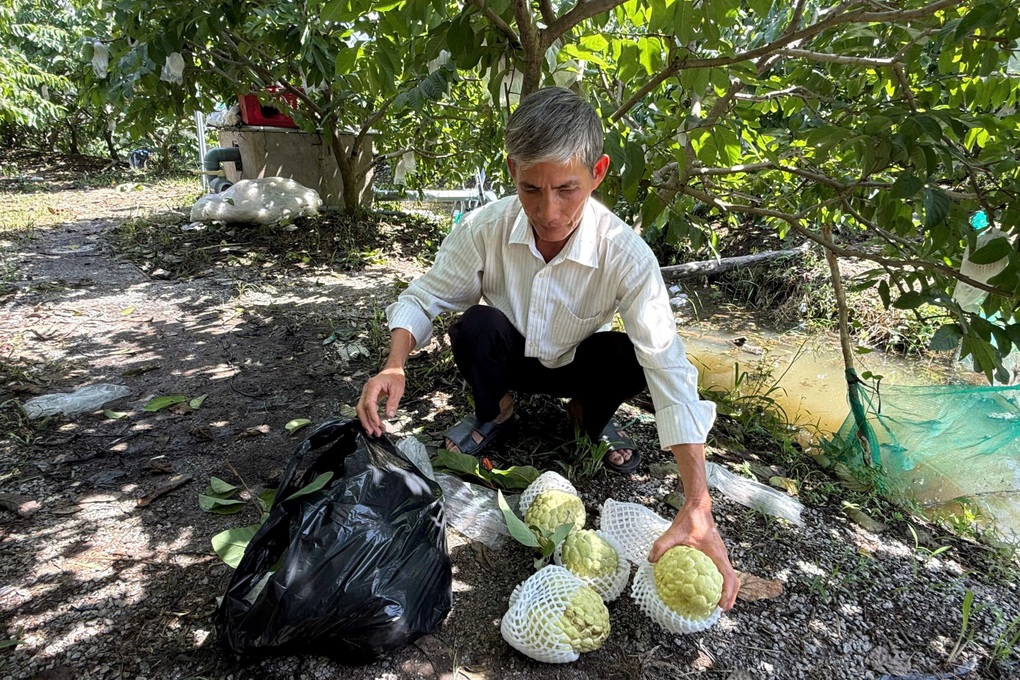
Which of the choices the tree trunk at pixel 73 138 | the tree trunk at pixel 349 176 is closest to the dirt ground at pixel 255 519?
the tree trunk at pixel 349 176

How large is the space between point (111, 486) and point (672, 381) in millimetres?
1679

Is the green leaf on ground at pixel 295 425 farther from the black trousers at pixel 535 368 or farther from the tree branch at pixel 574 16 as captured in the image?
the tree branch at pixel 574 16

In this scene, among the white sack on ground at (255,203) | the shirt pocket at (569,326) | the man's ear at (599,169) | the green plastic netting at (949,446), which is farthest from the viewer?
the white sack on ground at (255,203)

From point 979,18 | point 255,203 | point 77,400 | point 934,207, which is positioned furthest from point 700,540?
point 255,203

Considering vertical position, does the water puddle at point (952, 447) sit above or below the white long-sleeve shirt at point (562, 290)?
below

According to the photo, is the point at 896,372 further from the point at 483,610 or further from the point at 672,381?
the point at 483,610

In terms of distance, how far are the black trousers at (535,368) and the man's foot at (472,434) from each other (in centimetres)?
4

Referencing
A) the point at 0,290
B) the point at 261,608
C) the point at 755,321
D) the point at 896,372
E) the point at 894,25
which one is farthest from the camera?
the point at 755,321

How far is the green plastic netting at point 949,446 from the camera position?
2.00 metres

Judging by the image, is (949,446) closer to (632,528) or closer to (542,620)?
(632,528)

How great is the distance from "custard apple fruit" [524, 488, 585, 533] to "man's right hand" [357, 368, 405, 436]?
48 cm

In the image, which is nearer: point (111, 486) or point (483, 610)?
point (483, 610)

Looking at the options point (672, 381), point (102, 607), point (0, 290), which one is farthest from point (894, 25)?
point (0, 290)

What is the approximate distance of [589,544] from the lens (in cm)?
150
